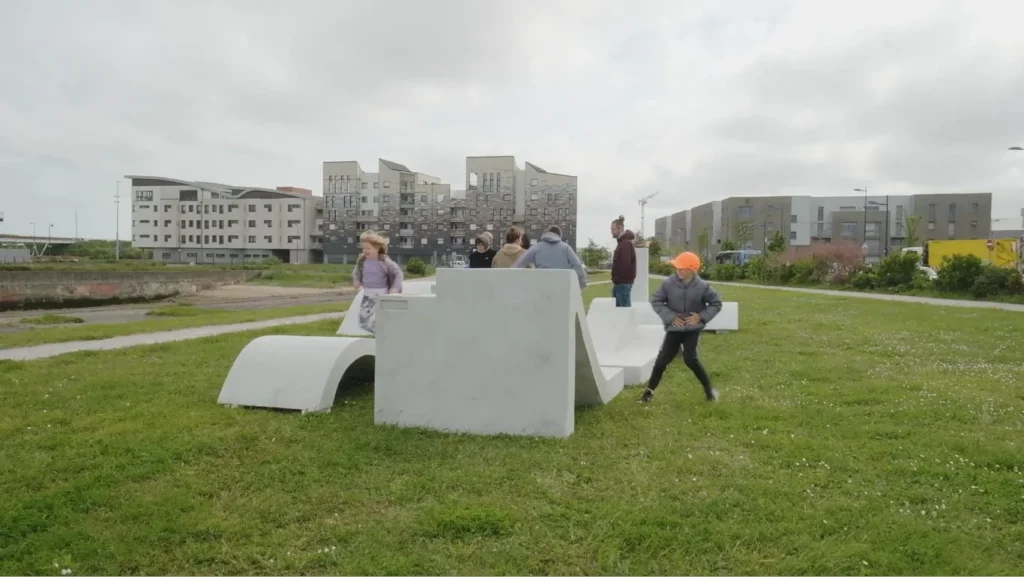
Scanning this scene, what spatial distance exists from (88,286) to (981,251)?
1951 inches

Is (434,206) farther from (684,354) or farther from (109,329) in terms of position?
(684,354)

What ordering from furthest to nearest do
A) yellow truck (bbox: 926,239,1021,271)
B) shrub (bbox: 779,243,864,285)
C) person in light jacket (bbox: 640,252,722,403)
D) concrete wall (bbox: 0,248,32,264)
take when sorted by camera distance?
concrete wall (bbox: 0,248,32,264), shrub (bbox: 779,243,864,285), yellow truck (bbox: 926,239,1021,271), person in light jacket (bbox: 640,252,722,403)

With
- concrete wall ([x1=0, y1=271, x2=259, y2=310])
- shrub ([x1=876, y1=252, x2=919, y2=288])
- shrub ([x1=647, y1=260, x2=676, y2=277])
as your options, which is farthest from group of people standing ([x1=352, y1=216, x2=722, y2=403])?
shrub ([x1=647, y1=260, x2=676, y2=277])

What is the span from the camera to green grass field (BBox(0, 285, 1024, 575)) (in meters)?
3.27

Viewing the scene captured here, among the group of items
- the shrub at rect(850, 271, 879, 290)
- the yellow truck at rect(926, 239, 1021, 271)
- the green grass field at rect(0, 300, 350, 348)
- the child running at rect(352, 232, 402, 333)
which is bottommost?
the green grass field at rect(0, 300, 350, 348)

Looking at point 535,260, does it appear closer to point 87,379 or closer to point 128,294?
point 87,379

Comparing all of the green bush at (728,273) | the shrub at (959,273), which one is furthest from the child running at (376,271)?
the green bush at (728,273)

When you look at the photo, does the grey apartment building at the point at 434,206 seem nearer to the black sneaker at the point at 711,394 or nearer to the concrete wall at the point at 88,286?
the concrete wall at the point at 88,286

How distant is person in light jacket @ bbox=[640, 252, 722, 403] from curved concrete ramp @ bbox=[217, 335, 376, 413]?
9.41 feet

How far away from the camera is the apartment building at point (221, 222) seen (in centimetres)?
8688

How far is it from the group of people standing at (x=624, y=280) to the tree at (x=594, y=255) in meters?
72.5

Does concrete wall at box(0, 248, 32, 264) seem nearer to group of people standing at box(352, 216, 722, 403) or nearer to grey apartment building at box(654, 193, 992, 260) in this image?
A: grey apartment building at box(654, 193, 992, 260)

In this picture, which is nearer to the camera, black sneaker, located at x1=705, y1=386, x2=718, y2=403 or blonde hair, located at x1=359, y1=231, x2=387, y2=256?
black sneaker, located at x1=705, y1=386, x2=718, y2=403

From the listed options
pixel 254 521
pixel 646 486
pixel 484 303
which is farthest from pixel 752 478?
pixel 254 521
